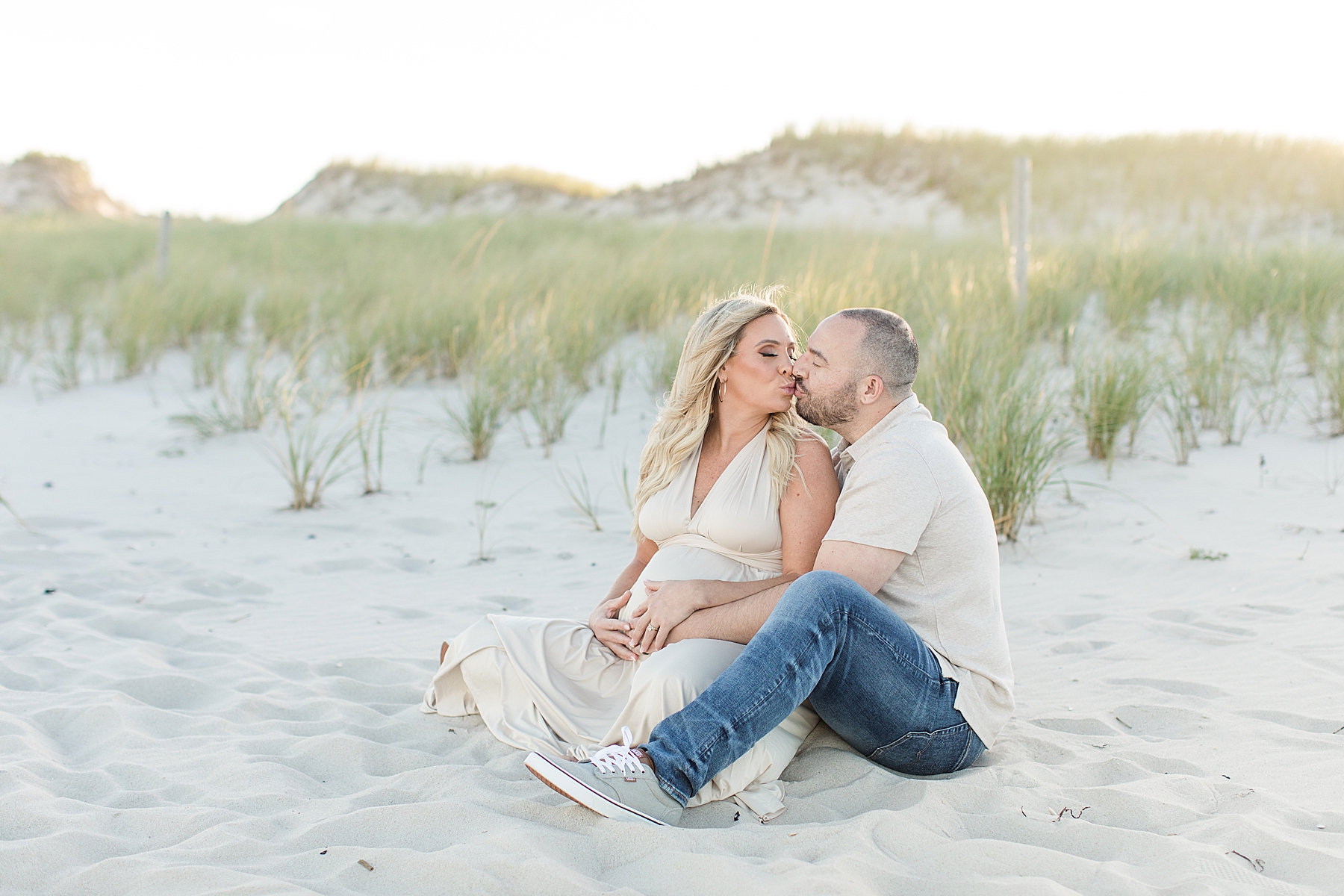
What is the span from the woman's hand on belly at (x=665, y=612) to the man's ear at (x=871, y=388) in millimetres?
640

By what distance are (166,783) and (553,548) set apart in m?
2.63

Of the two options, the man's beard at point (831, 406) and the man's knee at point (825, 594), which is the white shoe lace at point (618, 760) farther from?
the man's beard at point (831, 406)

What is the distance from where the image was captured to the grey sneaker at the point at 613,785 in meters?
2.05

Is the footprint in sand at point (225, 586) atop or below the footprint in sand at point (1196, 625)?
below

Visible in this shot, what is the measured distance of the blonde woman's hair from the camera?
8.73 ft

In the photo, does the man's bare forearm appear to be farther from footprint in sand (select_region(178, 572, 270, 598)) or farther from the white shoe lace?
footprint in sand (select_region(178, 572, 270, 598))

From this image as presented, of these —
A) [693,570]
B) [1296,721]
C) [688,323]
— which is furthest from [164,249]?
[1296,721]

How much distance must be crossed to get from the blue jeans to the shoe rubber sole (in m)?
0.10

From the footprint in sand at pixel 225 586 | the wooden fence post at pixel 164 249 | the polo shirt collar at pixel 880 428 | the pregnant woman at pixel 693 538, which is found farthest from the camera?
the wooden fence post at pixel 164 249

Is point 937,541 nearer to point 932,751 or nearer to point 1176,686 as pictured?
point 932,751

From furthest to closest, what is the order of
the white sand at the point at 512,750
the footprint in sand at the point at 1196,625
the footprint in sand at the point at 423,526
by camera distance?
1. the footprint in sand at the point at 423,526
2. the footprint in sand at the point at 1196,625
3. the white sand at the point at 512,750

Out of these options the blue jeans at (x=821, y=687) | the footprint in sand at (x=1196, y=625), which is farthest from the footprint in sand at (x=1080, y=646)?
the blue jeans at (x=821, y=687)

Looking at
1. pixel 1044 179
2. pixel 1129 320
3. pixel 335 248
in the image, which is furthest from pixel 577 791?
pixel 1044 179

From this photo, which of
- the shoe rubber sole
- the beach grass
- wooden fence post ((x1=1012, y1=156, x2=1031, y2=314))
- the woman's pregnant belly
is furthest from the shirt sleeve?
wooden fence post ((x1=1012, y1=156, x2=1031, y2=314))
